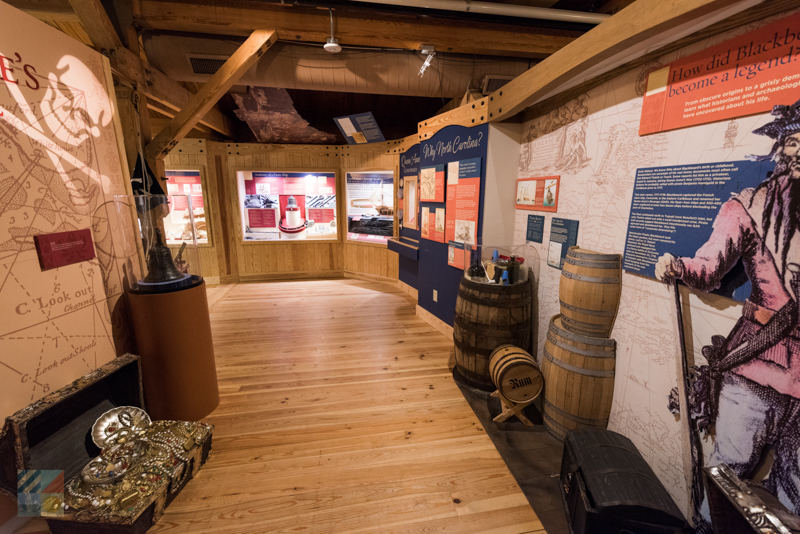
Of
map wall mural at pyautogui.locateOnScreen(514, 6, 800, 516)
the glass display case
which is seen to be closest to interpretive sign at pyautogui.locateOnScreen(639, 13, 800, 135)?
→ map wall mural at pyautogui.locateOnScreen(514, 6, 800, 516)

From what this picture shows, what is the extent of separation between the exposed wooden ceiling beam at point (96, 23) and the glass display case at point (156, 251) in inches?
47.9

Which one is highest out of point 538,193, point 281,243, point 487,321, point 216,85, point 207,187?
point 216,85

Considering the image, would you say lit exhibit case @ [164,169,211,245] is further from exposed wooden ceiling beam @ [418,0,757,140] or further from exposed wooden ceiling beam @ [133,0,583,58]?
exposed wooden ceiling beam @ [418,0,757,140]

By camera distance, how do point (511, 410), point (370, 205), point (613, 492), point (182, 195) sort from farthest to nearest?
point (370, 205) < point (182, 195) < point (511, 410) < point (613, 492)

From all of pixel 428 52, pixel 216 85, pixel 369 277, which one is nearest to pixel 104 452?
pixel 216 85

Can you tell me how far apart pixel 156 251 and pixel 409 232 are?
3551 mm

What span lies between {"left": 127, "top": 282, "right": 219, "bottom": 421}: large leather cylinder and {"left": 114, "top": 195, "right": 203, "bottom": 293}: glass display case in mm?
96

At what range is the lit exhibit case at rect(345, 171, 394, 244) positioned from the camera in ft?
20.3

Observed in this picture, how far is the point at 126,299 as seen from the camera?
7.98 ft

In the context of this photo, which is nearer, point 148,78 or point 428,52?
point 148,78

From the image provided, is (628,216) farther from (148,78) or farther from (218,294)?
(218,294)

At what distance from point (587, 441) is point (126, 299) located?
3221 mm

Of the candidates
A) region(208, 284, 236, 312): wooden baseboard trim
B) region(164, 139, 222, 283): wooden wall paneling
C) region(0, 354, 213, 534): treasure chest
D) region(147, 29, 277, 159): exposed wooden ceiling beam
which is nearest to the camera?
region(0, 354, 213, 534): treasure chest

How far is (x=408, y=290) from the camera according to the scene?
18.7ft
